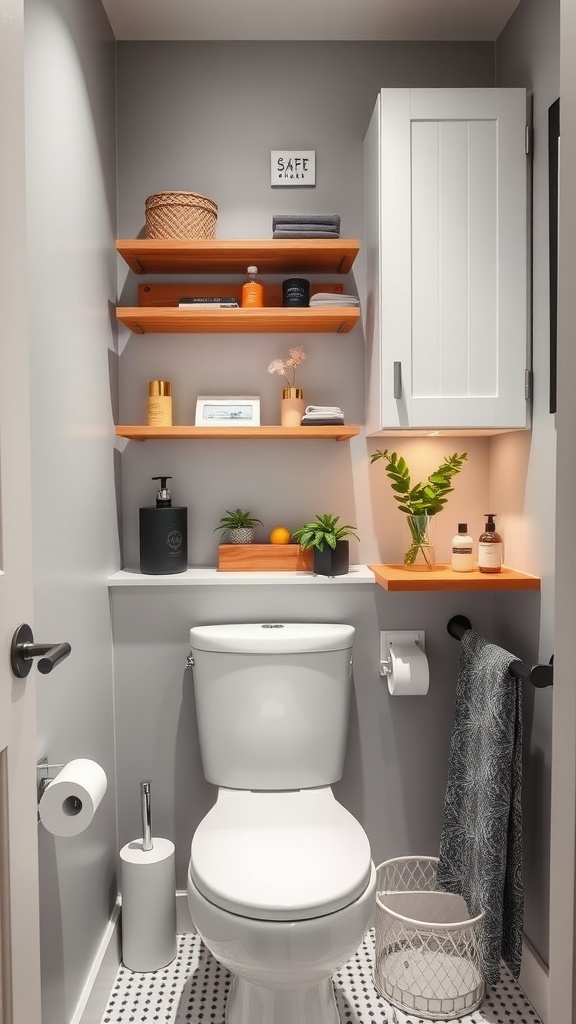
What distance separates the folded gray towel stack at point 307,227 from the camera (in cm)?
192

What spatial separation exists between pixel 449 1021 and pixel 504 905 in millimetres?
300

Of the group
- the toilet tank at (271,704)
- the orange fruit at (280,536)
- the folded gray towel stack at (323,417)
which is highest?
the folded gray towel stack at (323,417)

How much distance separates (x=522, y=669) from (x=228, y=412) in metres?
1.04

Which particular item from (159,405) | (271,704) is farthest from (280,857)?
(159,405)

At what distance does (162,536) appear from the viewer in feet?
6.50

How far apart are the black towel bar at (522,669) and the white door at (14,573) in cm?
92

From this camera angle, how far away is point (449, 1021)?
1681 millimetres

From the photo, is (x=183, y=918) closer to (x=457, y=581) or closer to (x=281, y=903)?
(x=281, y=903)

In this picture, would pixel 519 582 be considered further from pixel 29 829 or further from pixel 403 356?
pixel 29 829

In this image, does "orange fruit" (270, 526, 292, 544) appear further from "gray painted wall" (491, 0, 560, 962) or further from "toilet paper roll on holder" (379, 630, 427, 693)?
"gray painted wall" (491, 0, 560, 962)

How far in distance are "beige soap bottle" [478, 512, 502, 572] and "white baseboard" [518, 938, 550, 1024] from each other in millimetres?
937

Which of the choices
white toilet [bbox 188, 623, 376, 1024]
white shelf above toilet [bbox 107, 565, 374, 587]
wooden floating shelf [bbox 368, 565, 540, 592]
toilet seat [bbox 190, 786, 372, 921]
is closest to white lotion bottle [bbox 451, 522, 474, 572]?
wooden floating shelf [bbox 368, 565, 540, 592]

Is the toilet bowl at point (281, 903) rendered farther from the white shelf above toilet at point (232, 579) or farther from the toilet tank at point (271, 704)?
the white shelf above toilet at point (232, 579)

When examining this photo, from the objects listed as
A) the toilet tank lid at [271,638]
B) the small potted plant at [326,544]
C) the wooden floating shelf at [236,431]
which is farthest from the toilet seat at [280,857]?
the wooden floating shelf at [236,431]
